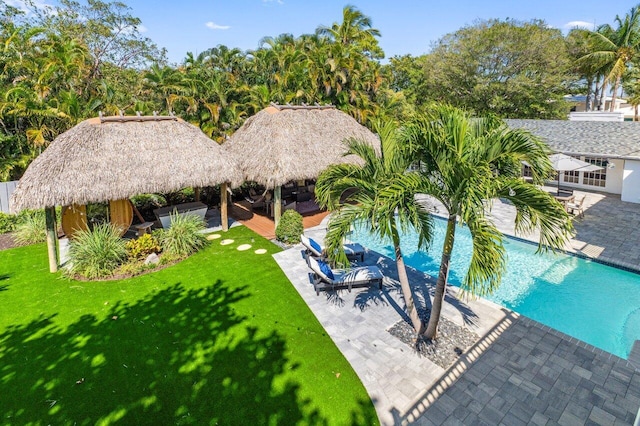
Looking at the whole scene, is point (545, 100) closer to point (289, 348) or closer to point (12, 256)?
point (289, 348)

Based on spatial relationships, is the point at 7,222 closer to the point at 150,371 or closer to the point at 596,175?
the point at 150,371

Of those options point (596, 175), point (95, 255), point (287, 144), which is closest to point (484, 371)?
point (287, 144)

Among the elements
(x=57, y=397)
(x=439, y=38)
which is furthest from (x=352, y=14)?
(x=57, y=397)

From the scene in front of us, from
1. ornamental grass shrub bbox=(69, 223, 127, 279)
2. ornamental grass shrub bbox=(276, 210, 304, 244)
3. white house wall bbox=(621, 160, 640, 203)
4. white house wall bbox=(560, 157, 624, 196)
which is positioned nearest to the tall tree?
white house wall bbox=(560, 157, 624, 196)

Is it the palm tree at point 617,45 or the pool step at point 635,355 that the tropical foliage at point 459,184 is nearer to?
the pool step at point 635,355

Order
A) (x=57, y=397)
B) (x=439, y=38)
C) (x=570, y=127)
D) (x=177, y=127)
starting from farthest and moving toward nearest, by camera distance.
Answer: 1. (x=439, y=38)
2. (x=570, y=127)
3. (x=177, y=127)
4. (x=57, y=397)

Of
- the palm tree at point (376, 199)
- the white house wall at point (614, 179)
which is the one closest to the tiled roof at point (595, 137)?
the white house wall at point (614, 179)
